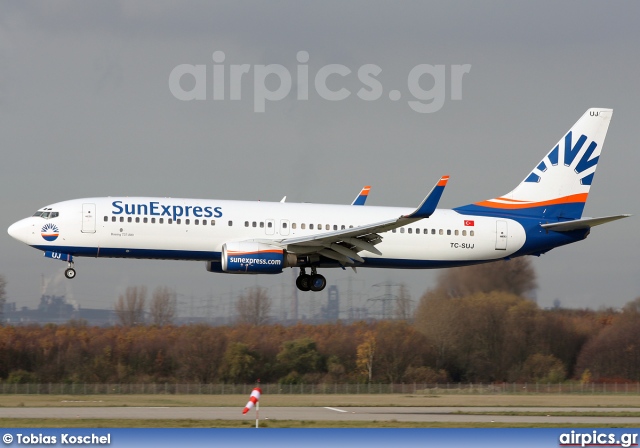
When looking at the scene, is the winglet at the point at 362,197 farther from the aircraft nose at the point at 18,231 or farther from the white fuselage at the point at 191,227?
the aircraft nose at the point at 18,231

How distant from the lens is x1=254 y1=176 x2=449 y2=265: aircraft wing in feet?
139

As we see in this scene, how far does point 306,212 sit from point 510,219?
1011 cm

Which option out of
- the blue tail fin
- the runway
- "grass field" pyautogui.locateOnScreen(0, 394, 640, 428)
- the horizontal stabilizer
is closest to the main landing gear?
"grass field" pyautogui.locateOnScreen(0, 394, 640, 428)

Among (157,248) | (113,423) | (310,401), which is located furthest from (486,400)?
(113,423)

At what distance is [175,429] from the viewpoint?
31.1 m

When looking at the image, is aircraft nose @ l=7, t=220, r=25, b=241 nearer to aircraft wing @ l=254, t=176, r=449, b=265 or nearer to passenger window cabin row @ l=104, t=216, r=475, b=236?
passenger window cabin row @ l=104, t=216, r=475, b=236

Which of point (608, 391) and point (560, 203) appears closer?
point (560, 203)

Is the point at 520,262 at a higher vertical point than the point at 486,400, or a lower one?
higher

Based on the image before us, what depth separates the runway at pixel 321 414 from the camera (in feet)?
118

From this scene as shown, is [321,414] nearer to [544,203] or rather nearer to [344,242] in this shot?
[344,242]

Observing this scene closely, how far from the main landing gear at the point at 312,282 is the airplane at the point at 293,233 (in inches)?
1.8

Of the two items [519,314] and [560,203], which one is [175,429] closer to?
[560,203]

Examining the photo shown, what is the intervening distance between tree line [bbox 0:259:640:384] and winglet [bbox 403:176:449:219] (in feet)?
83.8

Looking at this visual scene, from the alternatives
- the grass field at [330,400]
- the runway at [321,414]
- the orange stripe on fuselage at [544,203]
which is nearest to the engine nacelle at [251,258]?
the runway at [321,414]
